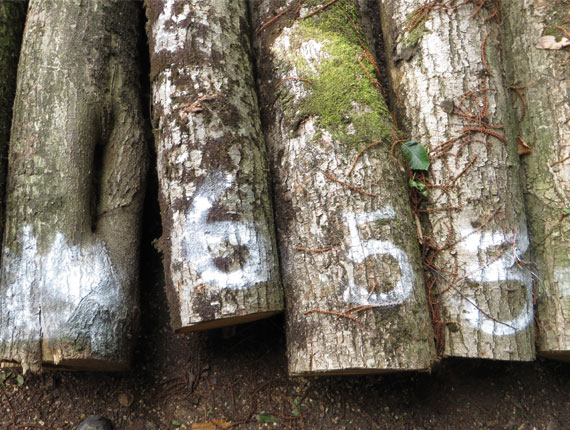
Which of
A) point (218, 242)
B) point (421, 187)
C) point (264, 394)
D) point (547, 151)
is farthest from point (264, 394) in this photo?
point (547, 151)

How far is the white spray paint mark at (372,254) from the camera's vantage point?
2.43 metres

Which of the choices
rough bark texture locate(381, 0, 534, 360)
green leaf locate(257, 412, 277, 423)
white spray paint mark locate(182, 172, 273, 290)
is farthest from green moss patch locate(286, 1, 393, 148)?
green leaf locate(257, 412, 277, 423)

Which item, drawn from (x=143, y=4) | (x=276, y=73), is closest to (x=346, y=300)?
(x=276, y=73)

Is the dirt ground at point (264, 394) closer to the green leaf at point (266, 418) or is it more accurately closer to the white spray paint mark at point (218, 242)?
the green leaf at point (266, 418)

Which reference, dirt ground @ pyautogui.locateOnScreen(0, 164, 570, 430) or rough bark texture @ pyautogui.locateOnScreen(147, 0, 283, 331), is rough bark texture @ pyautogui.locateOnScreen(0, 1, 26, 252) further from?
dirt ground @ pyautogui.locateOnScreen(0, 164, 570, 430)

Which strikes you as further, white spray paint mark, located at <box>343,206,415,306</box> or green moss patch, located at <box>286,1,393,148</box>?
green moss patch, located at <box>286,1,393,148</box>

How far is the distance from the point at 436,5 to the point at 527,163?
1168 millimetres

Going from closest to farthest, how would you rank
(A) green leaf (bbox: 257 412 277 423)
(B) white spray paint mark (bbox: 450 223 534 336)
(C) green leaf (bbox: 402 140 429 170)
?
(B) white spray paint mark (bbox: 450 223 534 336) < (C) green leaf (bbox: 402 140 429 170) < (A) green leaf (bbox: 257 412 277 423)

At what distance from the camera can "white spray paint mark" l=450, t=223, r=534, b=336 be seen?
2.53 metres

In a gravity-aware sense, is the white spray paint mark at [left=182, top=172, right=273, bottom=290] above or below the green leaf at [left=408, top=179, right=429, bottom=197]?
below

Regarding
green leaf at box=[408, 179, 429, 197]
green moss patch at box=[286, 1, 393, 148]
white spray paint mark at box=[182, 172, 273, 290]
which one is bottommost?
white spray paint mark at box=[182, 172, 273, 290]

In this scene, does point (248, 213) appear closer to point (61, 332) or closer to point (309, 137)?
point (309, 137)

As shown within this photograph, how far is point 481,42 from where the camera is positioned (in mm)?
2914

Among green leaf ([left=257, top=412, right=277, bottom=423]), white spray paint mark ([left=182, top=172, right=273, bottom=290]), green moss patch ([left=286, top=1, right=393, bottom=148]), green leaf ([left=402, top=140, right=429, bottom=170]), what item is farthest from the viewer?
green leaf ([left=257, top=412, right=277, bottom=423])
